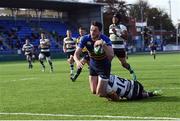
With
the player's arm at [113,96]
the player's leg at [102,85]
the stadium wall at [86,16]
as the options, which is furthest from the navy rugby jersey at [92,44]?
the stadium wall at [86,16]

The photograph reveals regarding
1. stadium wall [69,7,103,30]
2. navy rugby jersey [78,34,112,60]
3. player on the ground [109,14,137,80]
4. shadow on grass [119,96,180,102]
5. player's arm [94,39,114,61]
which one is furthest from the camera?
stadium wall [69,7,103,30]

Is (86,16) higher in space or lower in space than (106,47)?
higher

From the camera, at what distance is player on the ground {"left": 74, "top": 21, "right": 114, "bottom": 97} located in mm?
11258

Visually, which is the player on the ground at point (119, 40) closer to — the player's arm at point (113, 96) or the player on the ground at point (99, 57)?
the player on the ground at point (99, 57)

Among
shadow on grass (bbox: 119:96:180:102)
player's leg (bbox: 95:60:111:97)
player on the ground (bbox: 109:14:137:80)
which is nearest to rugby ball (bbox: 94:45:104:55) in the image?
player's leg (bbox: 95:60:111:97)

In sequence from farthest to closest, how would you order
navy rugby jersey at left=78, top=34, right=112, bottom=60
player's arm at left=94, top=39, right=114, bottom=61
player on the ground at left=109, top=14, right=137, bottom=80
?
player on the ground at left=109, top=14, right=137, bottom=80 → navy rugby jersey at left=78, top=34, right=112, bottom=60 → player's arm at left=94, top=39, right=114, bottom=61

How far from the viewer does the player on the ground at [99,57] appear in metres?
11.3

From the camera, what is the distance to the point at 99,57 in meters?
11.5

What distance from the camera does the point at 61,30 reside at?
238ft

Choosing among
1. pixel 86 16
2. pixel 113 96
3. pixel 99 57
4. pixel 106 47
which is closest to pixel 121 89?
pixel 113 96

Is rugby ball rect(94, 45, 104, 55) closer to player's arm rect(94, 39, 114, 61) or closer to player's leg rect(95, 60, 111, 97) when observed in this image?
player's arm rect(94, 39, 114, 61)

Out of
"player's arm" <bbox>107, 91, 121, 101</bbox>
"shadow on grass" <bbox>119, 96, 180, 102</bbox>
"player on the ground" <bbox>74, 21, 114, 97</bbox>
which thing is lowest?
"shadow on grass" <bbox>119, 96, 180, 102</bbox>

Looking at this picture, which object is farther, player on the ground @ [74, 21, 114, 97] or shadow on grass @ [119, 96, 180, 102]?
player on the ground @ [74, 21, 114, 97]

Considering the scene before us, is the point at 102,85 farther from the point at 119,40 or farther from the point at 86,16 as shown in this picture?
the point at 86,16
